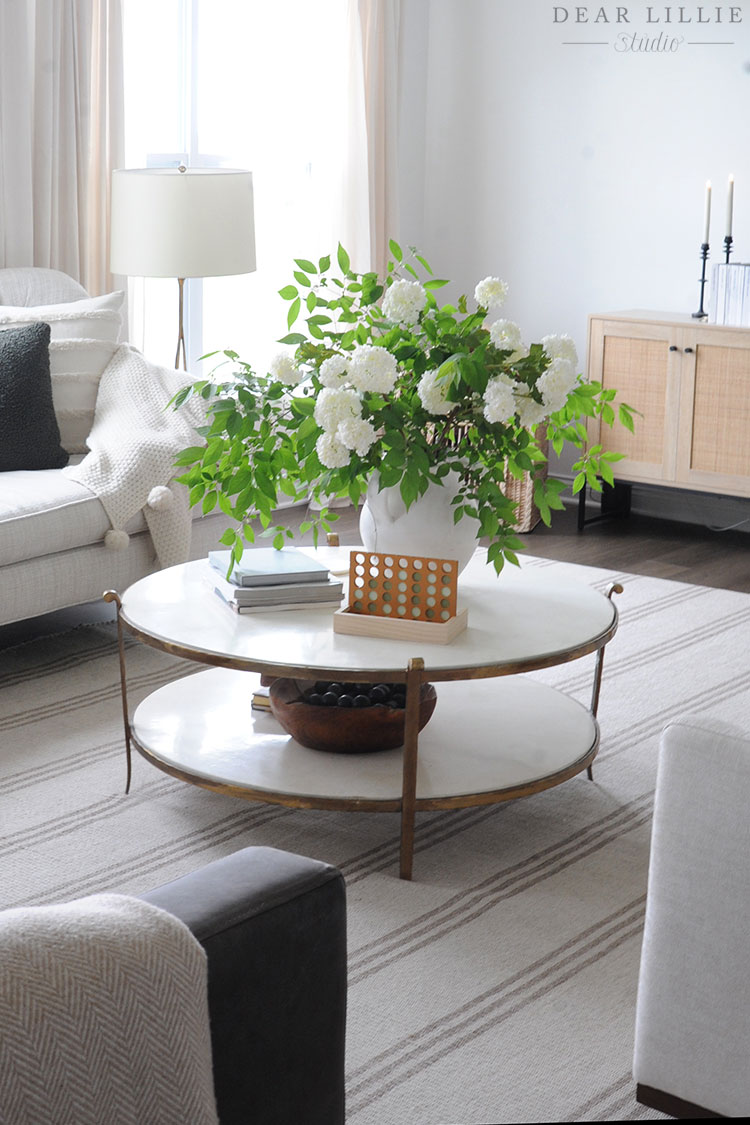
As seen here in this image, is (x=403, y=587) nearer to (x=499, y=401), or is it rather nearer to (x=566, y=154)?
(x=499, y=401)

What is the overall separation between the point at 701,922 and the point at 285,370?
1295 millimetres

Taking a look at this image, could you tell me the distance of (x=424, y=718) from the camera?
2.46 metres

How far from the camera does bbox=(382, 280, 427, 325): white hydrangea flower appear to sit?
237 centimetres

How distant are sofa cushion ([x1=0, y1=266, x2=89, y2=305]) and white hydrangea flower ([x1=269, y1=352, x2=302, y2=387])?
5.58ft

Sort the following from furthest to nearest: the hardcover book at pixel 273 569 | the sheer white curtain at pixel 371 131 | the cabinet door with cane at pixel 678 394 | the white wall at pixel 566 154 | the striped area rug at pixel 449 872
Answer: the sheer white curtain at pixel 371 131 → the white wall at pixel 566 154 → the cabinet door with cane at pixel 678 394 → the hardcover book at pixel 273 569 → the striped area rug at pixel 449 872

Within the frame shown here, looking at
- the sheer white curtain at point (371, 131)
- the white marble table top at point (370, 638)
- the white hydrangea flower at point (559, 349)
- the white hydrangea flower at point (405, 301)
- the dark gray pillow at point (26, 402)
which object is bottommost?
the white marble table top at point (370, 638)

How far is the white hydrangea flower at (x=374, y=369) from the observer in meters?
2.26

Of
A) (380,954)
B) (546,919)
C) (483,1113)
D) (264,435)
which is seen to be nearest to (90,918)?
(483,1113)

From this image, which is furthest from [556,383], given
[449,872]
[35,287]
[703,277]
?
[703,277]

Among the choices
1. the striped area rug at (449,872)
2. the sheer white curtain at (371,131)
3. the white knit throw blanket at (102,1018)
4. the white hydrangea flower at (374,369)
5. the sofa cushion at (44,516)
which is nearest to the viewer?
the white knit throw blanket at (102,1018)

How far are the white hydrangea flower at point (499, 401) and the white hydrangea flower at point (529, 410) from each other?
0.08 metres

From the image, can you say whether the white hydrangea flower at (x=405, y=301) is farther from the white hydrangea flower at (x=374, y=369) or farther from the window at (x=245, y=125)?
the window at (x=245, y=125)

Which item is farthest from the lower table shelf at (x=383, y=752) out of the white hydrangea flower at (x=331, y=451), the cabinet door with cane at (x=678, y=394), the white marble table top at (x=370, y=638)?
the cabinet door with cane at (x=678, y=394)

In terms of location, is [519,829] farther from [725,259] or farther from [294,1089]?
[725,259]
